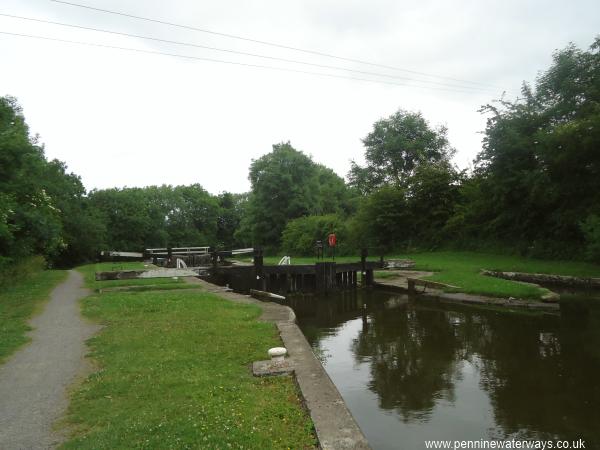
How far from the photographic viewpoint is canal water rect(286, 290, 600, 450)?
6188 mm

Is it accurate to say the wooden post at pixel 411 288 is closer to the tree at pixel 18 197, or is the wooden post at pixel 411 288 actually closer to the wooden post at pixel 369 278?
the wooden post at pixel 369 278

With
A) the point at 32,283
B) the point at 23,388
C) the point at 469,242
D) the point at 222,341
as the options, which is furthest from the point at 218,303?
the point at 469,242

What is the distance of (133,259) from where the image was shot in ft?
143

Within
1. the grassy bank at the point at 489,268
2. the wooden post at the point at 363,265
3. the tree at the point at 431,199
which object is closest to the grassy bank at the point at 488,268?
the grassy bank at the point at 489,268

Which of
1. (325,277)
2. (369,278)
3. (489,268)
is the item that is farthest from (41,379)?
(489,268)

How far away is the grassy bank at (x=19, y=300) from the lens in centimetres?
873

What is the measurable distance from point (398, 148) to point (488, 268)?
25979 millimetres

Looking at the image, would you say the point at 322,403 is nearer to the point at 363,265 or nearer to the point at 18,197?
the point at 363,265

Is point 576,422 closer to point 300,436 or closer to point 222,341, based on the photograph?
point 300,436

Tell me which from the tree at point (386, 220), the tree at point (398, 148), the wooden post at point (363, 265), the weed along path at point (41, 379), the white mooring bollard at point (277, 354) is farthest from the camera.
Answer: the tree at point (398, 148)

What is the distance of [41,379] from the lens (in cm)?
639

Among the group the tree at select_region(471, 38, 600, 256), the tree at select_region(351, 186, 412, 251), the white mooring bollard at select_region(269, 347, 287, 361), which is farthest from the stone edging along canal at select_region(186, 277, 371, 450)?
the tree at select_region(351, 186, 412, 251)

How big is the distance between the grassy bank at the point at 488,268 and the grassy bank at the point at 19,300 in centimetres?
1506

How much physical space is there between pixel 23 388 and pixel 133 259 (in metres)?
39.9
